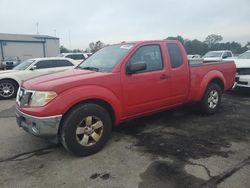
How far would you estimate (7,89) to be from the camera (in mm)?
9539

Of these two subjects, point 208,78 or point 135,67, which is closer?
point 135,67

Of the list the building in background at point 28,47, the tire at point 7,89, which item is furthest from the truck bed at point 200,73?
the building in background at point 28,47

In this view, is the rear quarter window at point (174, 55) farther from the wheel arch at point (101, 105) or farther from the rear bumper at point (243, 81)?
the rear bumper at point (243, 81)

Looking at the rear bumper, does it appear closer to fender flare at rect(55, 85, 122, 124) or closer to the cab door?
the cab door

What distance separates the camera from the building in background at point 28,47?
42.3 m

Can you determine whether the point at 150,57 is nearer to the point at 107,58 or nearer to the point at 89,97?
the point at 107,58

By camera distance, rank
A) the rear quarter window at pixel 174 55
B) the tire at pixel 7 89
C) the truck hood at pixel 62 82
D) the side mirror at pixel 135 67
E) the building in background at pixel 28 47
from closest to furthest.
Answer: the truck hood at pixel 62 82 < the side mirror at pixel 135 67 < the rear quarter window at pixel 174 55 < the tire at pixel 7 89 < the building in background at pixel 28 47

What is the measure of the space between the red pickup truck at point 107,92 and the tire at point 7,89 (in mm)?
5568

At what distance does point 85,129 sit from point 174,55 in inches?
98.7

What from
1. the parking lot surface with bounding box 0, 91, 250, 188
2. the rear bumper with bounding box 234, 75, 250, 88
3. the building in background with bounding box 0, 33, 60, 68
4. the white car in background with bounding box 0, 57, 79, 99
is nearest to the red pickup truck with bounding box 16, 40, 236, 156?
the parking lot surface with bounding box 0, 91, 250, 188

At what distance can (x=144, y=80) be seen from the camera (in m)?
4.55

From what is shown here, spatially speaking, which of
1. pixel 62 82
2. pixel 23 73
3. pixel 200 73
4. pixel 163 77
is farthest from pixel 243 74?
pixel 23 73

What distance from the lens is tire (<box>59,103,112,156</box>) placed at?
12.1 ft

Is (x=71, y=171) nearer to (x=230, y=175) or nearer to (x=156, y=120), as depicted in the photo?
(x=230, y=175)
